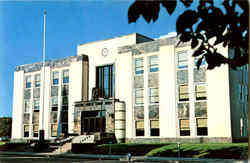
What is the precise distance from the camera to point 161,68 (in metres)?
38.2

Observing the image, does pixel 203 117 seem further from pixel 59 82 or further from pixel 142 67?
pixel 59 82

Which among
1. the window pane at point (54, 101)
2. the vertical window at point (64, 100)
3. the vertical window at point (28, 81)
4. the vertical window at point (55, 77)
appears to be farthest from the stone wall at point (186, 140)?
the vertical window at point (28, 81)

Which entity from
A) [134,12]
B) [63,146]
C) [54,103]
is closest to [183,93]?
[63,146]

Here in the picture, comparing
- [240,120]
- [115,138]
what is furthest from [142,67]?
[240,120]

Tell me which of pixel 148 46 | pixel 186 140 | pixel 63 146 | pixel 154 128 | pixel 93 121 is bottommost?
pixel 63 146

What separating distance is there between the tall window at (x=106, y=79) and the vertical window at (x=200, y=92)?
11352mm

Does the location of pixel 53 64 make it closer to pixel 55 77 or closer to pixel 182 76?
pixel 55 77

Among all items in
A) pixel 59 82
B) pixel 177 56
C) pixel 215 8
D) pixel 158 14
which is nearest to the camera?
pixel 158 14

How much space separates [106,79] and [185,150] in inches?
731

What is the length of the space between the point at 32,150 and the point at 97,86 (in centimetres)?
1089

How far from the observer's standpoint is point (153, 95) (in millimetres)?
38656

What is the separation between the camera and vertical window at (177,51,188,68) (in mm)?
36531

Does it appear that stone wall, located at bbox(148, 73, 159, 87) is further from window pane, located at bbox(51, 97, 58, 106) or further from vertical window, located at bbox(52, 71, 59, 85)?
vertical window, located at bbox(52, 71, 59, 85)

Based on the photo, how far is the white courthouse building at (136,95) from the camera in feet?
112
